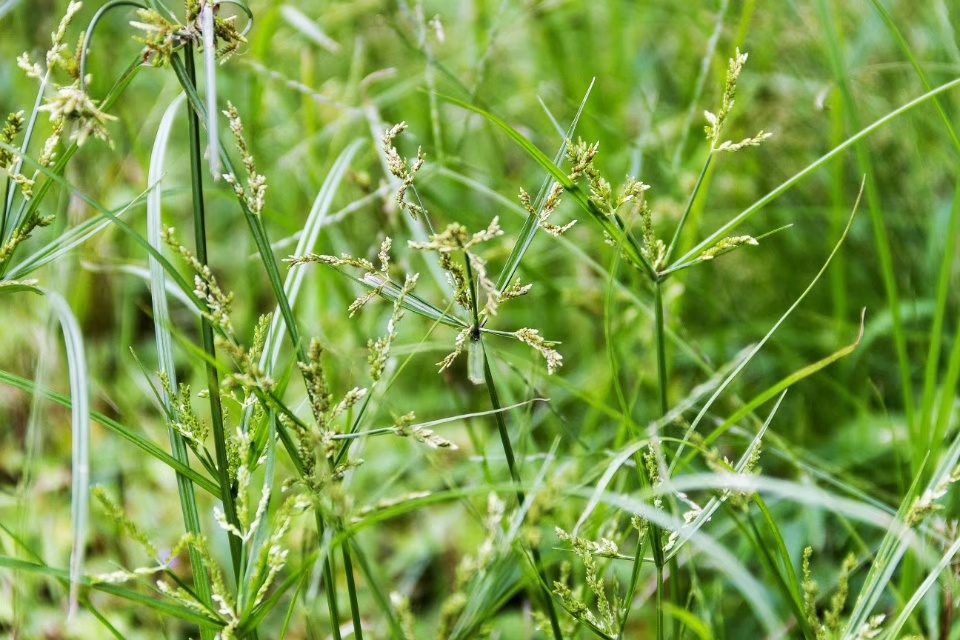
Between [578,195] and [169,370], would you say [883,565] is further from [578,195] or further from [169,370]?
[169,370]

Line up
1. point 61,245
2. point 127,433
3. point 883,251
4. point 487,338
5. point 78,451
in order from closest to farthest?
point 78,451 → point 127,433 → point 61,245 → point 883,251 → point 487,338

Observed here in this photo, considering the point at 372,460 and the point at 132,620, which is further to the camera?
the point at 372,460

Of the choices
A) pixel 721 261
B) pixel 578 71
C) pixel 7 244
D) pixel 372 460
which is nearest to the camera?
pixel 7 244

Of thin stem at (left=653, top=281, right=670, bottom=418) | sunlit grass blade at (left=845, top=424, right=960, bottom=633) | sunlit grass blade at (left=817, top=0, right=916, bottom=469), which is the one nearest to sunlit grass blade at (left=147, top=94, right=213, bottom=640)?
thin stem at (left=653, top=281, right=670, bottom=418)

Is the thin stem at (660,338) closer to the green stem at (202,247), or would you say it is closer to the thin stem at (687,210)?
the thin stem at (687,210)

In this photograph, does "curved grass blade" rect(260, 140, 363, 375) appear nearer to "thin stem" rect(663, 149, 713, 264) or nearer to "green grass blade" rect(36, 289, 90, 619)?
A: "green grass blade" rect(36, 289, 90, 619)

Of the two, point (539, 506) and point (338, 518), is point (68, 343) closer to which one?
point (338, 518)

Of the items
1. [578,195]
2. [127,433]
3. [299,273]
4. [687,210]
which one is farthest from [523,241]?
[127,433]

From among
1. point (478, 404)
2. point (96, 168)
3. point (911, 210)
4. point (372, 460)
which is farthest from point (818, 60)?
point (96, 168)
